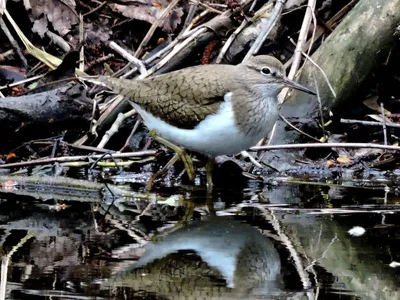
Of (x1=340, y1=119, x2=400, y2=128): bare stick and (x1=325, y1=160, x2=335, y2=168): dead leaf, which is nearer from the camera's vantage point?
(x1=325, y1=160, x2=335, y2=168): dead leaf

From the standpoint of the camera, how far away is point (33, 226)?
535 centimetres

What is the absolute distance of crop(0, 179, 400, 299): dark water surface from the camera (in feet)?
13.3

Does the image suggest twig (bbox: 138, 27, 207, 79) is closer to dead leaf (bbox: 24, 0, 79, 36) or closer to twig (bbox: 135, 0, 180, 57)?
twig (bbox: 135, 0, 180, 57)

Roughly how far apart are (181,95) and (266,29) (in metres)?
1.87

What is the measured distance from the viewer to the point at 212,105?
6.22m

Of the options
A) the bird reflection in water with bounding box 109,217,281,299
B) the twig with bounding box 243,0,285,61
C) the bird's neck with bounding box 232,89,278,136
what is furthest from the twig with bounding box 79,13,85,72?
the bird reflection in water with bounding box 109,217,281,299

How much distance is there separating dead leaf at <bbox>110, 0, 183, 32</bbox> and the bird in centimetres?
213

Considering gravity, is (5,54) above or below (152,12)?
below

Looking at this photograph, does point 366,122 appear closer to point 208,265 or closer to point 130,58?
point 130,58

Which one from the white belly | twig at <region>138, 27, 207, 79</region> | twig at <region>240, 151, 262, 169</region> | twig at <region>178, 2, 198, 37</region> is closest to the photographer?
the white belly

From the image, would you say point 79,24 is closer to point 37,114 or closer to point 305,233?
point 37,114

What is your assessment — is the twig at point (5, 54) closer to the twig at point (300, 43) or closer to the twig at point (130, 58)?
the twig at point (130, 58)

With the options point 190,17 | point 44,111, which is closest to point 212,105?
point 44,111

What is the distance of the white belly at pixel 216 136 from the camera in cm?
606
